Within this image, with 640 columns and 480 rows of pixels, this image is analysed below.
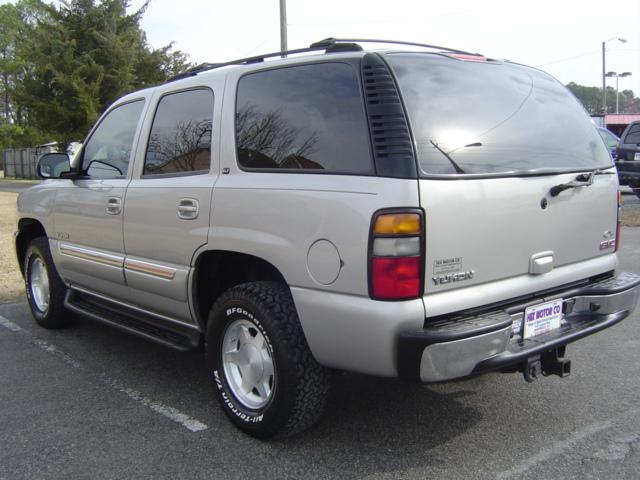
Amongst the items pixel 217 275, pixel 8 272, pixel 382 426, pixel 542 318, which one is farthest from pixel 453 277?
pixel 8 272

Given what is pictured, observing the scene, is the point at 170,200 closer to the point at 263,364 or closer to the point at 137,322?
the point at 137,322

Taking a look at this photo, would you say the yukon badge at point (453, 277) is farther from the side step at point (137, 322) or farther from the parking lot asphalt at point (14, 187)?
the parking lot asphalt at point (14, 187)

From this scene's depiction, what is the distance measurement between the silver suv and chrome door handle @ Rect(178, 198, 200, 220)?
0.04ft

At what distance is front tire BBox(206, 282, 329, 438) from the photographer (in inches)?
115

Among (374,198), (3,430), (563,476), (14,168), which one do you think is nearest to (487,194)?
(374,198)

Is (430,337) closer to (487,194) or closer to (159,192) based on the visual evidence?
(487,194)

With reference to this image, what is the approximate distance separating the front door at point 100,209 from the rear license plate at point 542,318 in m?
2.56

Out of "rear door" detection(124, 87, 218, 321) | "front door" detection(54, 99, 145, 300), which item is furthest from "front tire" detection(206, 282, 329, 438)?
"front door" detection(54, 99, 145, 300)

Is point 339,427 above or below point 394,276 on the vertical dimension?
below

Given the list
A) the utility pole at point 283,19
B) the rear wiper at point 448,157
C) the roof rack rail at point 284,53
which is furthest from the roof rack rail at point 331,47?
the utility pole at point 283,19

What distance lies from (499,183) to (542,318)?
721mm

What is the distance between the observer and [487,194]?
2768 millimetres

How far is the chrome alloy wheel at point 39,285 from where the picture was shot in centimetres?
532

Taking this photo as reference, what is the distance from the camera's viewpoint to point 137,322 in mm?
4133
